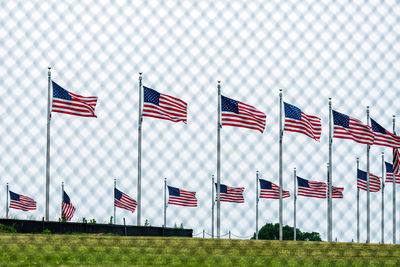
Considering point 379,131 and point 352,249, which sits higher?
point 379,131

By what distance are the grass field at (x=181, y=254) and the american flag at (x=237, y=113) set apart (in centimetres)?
654

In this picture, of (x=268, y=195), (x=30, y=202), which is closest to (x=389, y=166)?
(x=268, y=195)

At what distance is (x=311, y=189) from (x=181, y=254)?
59.3ft

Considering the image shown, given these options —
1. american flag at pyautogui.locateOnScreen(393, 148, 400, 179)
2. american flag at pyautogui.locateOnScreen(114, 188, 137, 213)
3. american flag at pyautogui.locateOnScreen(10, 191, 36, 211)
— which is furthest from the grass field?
american flag at pyautogui.locateOnScreen(10, 191, 36, 211)

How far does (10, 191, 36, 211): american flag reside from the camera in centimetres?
3328

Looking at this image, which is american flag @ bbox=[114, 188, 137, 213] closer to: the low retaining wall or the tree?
the low retaining wall

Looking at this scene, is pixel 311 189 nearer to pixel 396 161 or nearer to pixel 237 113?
pixel 396 161

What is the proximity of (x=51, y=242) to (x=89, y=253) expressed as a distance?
2070 mm

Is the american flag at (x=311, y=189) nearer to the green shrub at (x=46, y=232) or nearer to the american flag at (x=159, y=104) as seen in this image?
the american flag at (x=159, y=104)

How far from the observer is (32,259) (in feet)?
37.1

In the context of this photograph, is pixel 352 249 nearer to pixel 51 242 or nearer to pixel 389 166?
pixel 51 242

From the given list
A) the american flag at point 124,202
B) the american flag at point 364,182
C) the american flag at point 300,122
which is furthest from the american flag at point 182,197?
the american flag at point 364,182

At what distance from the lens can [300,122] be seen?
24938mm

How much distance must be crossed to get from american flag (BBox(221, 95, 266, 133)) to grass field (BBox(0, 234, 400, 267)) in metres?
6.54
